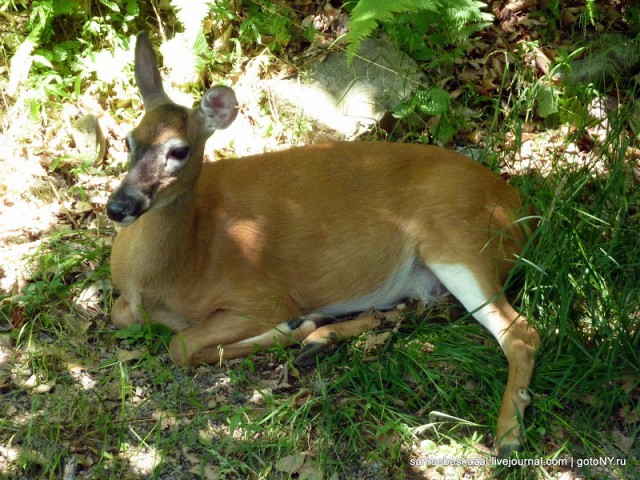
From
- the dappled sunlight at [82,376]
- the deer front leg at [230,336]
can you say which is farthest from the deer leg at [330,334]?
the dappled sunlight at [82,376]

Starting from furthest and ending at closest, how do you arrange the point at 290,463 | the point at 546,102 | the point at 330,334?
the point at 546,102 < the point at 330,334 < the point at 290,463

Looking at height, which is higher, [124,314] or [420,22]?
[420,22]

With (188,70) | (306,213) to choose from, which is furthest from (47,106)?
(306,213)

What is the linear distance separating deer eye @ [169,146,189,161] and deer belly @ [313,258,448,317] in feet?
4.46

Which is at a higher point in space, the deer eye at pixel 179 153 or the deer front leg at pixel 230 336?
the deer eye at pixel 179 153

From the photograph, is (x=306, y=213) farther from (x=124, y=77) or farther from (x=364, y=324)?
(x=124, y=77)

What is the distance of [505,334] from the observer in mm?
4820

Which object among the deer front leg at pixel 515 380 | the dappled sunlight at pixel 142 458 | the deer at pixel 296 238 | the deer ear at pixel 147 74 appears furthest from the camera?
the deer ear at pixel 147 74

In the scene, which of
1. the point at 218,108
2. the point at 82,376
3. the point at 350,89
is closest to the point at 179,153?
the point at 218,108

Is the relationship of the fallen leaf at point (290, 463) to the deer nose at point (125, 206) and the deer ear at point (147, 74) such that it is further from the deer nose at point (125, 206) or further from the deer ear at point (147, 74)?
the deer ear at point (147, 74)

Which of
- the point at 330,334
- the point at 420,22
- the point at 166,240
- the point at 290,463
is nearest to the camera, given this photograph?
the point at 290,463

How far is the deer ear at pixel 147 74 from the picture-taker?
16.7ft

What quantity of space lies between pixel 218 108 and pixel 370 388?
5.98 feet

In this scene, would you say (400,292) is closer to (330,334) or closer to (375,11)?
(330,334)
